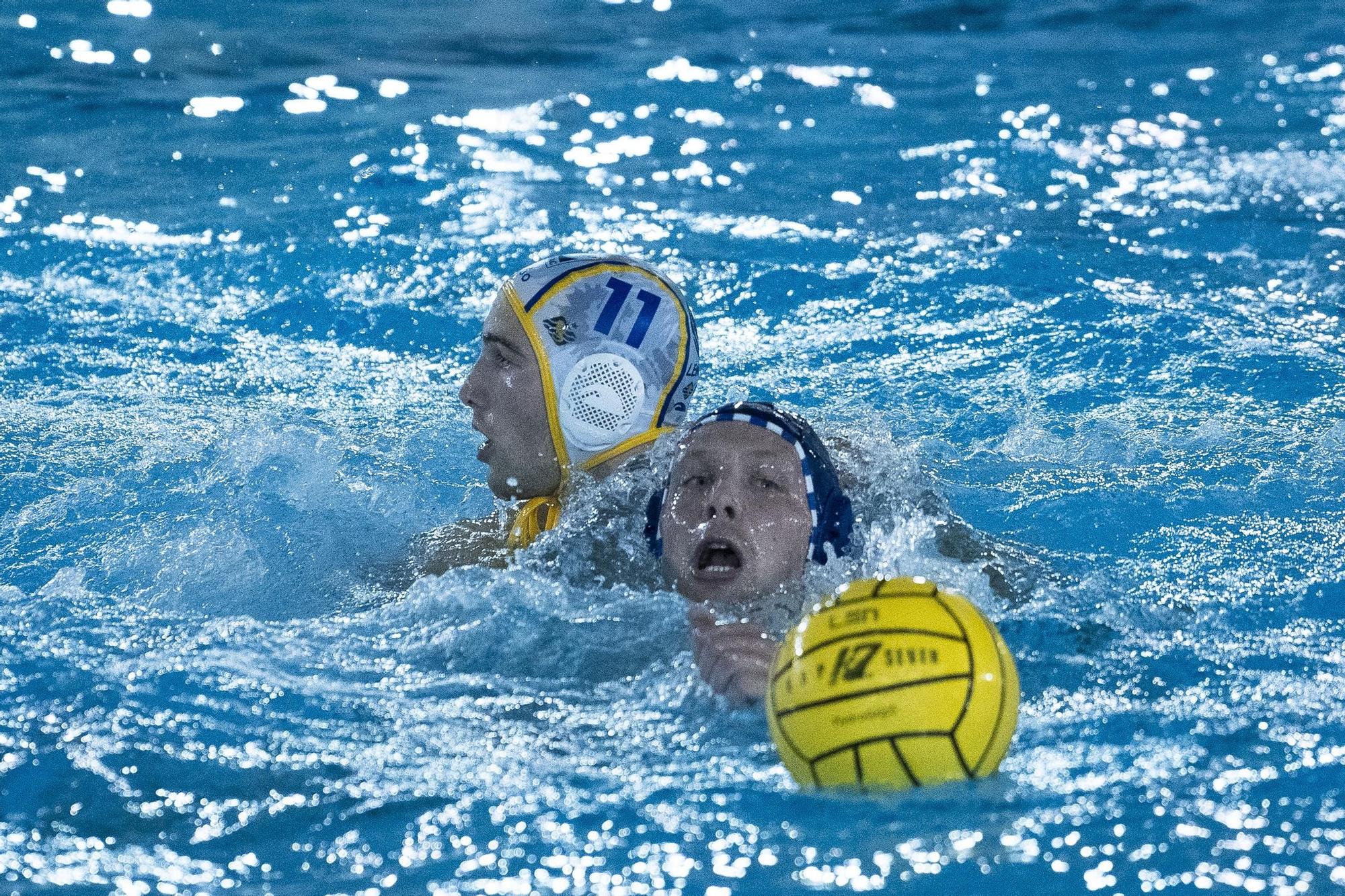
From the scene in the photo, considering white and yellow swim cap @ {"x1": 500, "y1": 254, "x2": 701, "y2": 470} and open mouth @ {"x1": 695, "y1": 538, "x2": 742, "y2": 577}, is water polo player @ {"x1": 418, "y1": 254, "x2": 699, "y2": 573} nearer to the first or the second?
white and yellow swim cap @ {"x1": 500, "y1": 254, "x2": 701, "y2": 470}

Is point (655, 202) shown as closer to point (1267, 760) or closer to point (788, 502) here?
point (788, 502)

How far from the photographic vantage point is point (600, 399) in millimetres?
4168

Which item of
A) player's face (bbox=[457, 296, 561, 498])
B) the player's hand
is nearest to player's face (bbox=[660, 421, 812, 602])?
the player's hand

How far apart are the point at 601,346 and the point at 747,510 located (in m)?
0.82

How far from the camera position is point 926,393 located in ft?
18.7

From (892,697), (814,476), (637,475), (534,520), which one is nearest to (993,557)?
(814,476)

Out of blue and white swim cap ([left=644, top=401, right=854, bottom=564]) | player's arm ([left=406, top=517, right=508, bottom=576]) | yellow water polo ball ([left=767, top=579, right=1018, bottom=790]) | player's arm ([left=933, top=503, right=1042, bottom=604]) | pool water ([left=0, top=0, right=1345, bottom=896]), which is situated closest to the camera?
yellow water polo ball ([left=767, top=579, right=1018, bottom=790])

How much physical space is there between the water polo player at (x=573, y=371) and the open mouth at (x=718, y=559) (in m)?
0.71

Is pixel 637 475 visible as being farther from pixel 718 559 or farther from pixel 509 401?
pixel 718 559

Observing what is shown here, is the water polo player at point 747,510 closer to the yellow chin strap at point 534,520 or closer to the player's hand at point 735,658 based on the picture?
the player's hand at point 735,658

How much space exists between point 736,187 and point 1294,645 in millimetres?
4731

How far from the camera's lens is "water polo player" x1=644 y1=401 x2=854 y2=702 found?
3.56m

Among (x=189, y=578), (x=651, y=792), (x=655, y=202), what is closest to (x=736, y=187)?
(x=655, y=202)

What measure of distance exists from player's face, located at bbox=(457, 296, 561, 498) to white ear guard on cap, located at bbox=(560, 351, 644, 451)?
0.24ft
